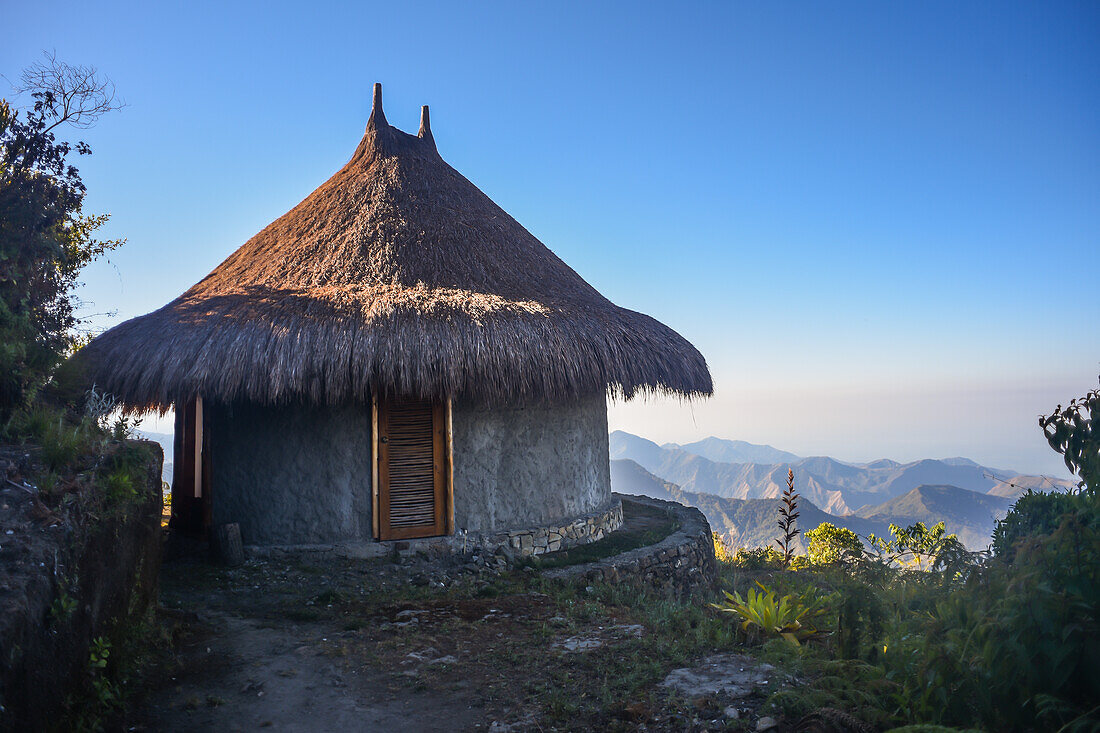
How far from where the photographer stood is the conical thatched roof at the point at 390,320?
266 inches

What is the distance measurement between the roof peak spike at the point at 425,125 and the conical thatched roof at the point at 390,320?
2.46 ft

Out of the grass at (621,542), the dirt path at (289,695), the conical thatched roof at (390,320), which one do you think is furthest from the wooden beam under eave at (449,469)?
the dirt path at (289,695)

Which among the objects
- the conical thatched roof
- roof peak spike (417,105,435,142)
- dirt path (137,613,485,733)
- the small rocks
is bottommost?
dirt path (137,613,485,733)

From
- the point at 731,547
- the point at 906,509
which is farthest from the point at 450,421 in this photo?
the point at 906,509

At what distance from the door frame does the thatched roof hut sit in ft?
0.05

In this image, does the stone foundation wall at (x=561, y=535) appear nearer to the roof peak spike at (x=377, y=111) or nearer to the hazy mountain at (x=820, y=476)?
the roof peak spike at (x=377, y=111)

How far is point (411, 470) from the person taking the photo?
24.3ft

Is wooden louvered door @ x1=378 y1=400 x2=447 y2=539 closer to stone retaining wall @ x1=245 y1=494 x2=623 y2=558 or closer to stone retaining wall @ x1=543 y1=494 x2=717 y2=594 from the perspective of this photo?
stone retaining wall @ x1=245 y1=494 x2=623 y2=558

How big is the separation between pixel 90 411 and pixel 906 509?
9426 centimetres

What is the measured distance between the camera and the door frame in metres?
7.18

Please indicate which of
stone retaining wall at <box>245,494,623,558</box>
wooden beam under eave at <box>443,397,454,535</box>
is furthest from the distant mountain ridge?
wooden beam under eave at <box>443,397,454,535</box>

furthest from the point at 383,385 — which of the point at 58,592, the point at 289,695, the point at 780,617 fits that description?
the point at 780,617

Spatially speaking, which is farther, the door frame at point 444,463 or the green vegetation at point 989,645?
the door frame at point 444,463

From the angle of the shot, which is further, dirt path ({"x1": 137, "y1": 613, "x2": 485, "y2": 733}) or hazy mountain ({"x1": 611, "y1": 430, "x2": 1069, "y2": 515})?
hazy mountain ({"x1": 611, "y1": 430, "x2": 1069, "y2": 515})
